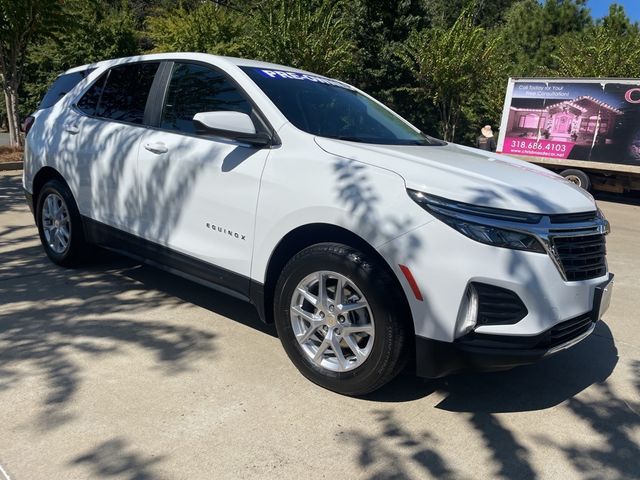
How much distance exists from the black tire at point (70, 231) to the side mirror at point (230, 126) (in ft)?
6.58

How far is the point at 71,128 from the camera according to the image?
4688mm

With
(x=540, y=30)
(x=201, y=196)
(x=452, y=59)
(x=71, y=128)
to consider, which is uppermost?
(x=540, y=30)

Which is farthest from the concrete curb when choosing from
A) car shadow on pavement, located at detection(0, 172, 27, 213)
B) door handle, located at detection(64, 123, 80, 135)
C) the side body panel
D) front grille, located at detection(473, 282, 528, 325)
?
front grille, located at detection(473, 282, 528, 325)

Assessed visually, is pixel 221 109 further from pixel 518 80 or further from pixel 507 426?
pixel 518 80

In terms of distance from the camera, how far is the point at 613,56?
18.6 metres

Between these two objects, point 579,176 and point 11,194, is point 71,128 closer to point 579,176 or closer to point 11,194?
point 11,194

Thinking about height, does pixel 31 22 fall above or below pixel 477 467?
above

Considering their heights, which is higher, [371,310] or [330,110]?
[330,110]

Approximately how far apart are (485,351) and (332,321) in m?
0.82

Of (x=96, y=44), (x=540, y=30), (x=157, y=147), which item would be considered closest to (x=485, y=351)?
(x=157, y=147)

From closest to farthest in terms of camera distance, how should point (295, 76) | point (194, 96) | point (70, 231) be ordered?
point (194, 96)
point (295, 76)
point (70, 231)

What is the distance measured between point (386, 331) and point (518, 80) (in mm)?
12653

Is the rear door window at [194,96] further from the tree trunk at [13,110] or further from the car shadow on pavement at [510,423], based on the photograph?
the tree trunk at [13,110]

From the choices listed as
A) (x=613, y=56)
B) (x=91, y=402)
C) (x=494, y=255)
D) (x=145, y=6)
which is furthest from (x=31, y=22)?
(x=145, y=6)
